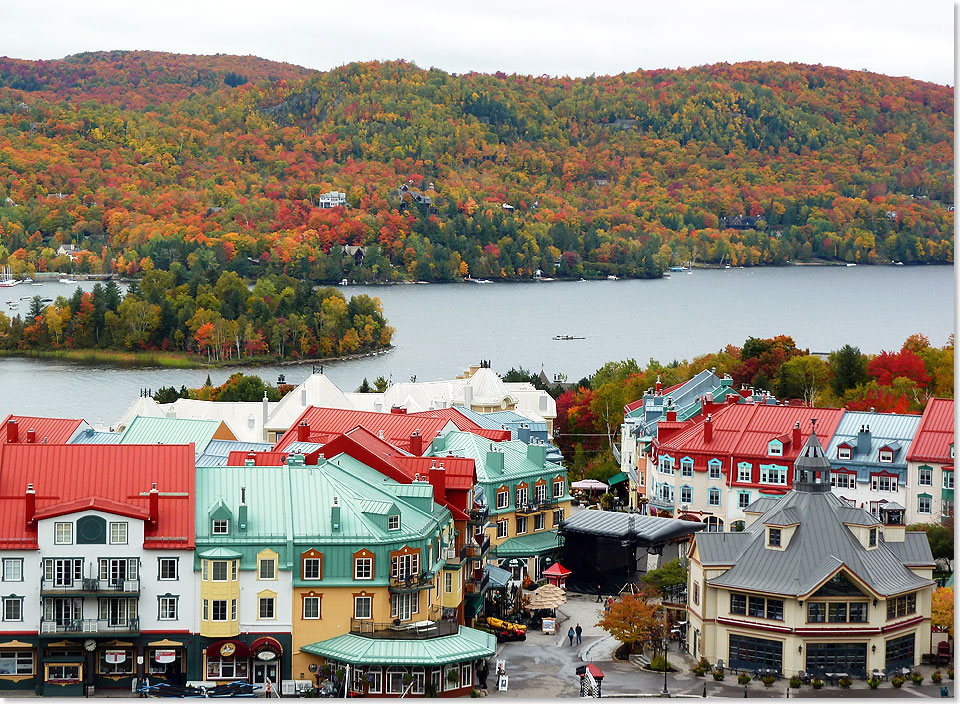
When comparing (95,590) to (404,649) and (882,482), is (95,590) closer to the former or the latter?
(404,649)

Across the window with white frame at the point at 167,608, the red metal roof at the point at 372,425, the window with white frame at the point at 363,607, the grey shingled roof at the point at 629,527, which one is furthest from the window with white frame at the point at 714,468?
the window with white frame at the point at 167,608

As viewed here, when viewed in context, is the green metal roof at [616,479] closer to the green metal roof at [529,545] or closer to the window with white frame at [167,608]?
the green metal roof at [529,545]

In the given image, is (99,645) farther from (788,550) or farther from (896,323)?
(896,323)

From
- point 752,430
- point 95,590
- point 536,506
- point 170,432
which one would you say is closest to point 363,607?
point 95,590

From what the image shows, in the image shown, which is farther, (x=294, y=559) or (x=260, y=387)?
(x=260, y=387)

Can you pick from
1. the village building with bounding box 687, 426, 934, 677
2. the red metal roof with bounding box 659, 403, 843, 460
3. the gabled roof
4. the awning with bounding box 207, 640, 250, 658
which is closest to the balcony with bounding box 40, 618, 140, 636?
the awning with bounding box 207, 640, 250, 658

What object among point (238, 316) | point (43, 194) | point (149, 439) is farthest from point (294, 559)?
point (43, 194)

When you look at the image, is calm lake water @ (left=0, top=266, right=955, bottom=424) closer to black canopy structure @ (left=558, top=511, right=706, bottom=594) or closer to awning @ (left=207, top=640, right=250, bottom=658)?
black canopy structure @ (left=558, top=511, right=706, bottom=594)
